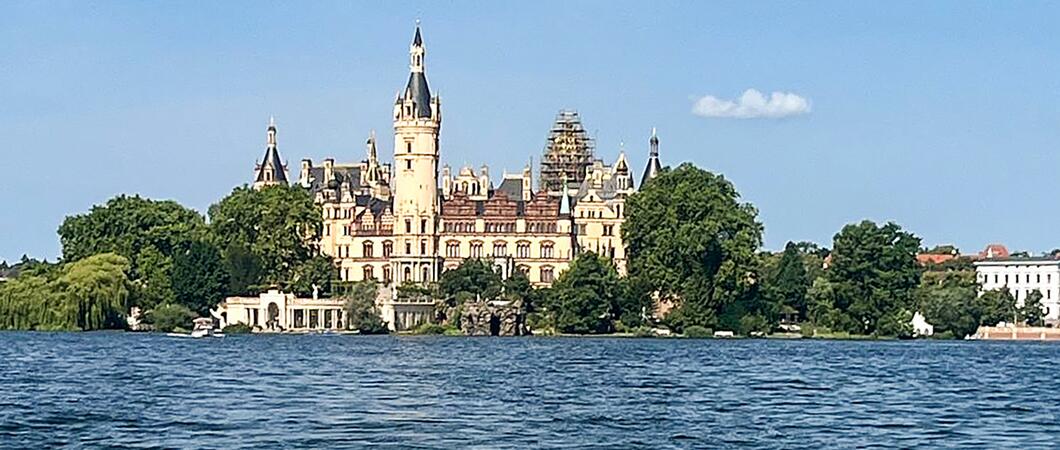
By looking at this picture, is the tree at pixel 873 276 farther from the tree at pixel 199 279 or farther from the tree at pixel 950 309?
the tree at pixel 199 279

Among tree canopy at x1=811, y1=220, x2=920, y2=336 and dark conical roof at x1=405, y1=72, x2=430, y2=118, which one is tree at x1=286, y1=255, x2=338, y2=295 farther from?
tree canopy at x1=811, y1=220, x2=920, y2=336

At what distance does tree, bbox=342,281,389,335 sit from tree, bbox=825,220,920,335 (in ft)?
79.9

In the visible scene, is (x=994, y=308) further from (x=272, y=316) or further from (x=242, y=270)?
(x=242, y=270)

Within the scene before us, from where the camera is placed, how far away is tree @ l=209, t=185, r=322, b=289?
118 metres

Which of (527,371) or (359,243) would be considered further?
(359,243)

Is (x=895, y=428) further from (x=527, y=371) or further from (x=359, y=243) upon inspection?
(x=359, y=243)

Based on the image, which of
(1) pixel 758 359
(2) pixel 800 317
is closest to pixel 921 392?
(1) pixel 758 359

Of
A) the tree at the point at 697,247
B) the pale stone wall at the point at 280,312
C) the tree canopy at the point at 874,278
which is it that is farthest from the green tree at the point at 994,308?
the pale stone wall at the point at 280,312

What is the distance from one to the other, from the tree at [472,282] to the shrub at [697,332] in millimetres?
13445

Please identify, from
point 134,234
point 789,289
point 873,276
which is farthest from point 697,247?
point 134,234

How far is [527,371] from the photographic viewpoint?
188ft

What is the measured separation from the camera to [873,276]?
10569 centimetres

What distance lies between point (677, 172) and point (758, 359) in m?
41.8

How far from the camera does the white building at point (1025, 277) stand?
157500 millimetres
